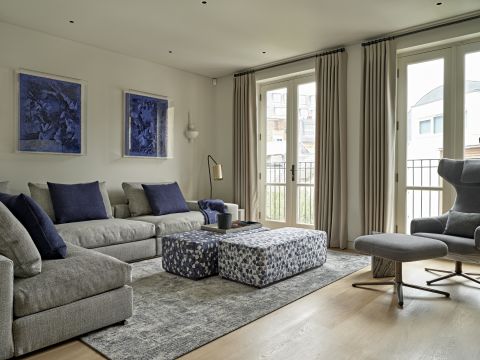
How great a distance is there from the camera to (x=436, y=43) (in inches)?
162

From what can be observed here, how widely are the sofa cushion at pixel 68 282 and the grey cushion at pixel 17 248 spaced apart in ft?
0.17

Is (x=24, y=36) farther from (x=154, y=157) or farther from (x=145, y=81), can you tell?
(x=154, y=157)

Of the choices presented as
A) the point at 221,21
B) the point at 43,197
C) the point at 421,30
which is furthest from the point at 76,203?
the point at 421,30

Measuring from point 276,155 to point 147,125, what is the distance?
2016 millimetres

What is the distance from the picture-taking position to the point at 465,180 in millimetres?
3455

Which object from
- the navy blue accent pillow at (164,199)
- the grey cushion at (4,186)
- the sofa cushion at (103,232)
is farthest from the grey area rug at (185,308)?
the grey cushion at (4,186)

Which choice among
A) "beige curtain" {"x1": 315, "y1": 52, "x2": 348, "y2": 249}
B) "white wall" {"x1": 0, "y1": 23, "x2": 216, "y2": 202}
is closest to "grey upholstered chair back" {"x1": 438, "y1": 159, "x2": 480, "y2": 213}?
"beige curtain" {"x1": 315, "y1": 52, "x2": 348, "y2": 249}

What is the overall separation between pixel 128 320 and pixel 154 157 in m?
3.30

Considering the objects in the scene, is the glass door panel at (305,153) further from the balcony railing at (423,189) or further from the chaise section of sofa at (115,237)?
the chaise section of sofa at (115,237)

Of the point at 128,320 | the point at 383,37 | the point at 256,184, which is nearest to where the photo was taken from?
the point at 128,320

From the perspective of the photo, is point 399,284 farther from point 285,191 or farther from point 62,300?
point 285,191

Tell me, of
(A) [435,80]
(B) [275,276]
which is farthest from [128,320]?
(A) [435,80]

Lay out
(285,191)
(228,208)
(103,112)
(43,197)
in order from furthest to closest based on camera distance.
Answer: (285,191)
(228,208)
(103,112)
(43,197)

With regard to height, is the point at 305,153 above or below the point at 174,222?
above
